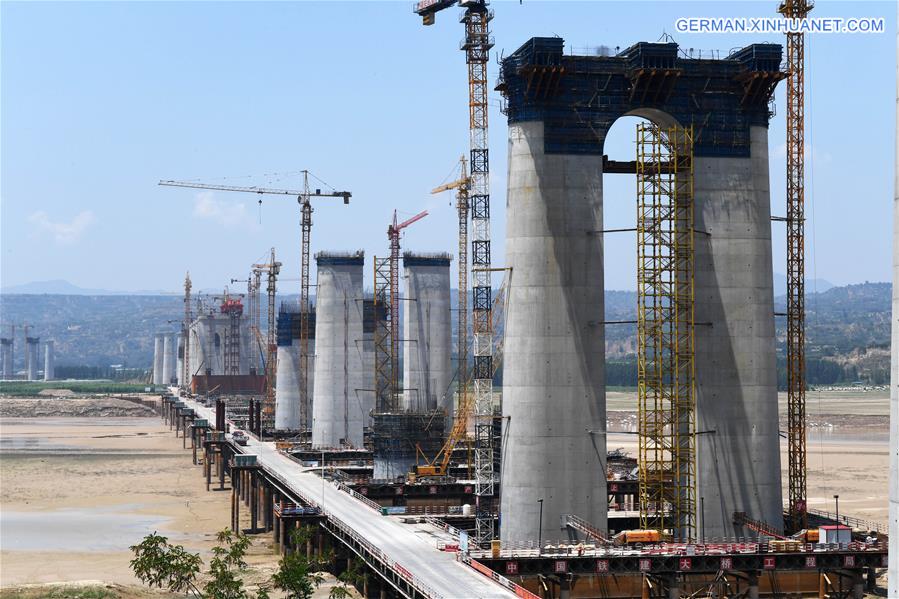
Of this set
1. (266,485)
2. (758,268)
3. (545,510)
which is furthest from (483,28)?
(545,510)

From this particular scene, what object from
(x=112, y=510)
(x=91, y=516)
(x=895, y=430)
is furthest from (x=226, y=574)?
(x=112, y=510)

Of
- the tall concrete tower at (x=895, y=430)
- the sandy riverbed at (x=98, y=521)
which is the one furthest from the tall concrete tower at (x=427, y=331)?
the tall concrete tower at (x=895, y=430)

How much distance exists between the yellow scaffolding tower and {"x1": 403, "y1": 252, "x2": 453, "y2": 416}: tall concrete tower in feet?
305

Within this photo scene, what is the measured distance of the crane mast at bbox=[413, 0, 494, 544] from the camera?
111000 mm

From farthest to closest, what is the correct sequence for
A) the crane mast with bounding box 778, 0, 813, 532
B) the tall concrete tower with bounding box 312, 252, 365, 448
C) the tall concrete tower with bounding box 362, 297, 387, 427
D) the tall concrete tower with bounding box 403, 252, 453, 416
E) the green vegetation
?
1. the tall concrete tower with bounding box 362, 297, 387, 427
2. the tall concrete tower with bounding box 403, 252, 453, 416
3. the tall concrete tower with bounding box 312, 252, 365, 448
4. the crane mast with bounding box 778, 0, 813, 532
5. the green vegetation

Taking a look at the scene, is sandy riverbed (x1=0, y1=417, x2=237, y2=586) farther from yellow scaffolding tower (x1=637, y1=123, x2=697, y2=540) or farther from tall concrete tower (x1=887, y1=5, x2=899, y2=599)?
tall concrete tower (x1=887, y1=5, x2=899, y2=599)

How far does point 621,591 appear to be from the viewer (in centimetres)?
7488

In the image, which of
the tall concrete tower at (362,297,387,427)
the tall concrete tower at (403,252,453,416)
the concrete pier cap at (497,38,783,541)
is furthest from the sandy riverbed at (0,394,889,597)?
the tall concrete tower at (403,252,453,416)

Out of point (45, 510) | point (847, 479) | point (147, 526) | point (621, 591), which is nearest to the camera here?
point (621, 591)

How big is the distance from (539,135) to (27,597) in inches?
1634

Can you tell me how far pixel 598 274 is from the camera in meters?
81.6

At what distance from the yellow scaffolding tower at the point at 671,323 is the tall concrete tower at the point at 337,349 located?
310 ft

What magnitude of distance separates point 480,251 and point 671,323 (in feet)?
148

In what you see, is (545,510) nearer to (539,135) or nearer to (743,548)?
(743,548)
